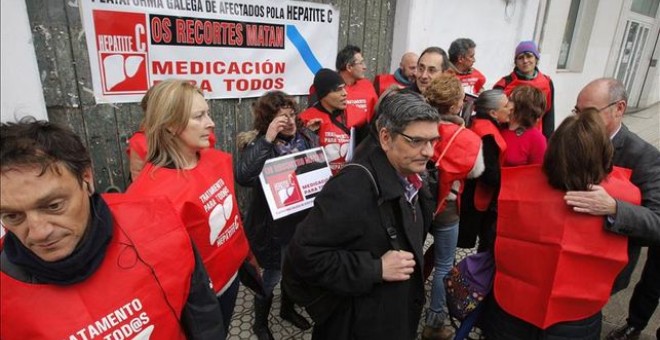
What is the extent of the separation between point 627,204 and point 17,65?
3.42m

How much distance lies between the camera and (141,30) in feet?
9.80

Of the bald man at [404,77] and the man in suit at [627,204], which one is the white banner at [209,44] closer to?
the bald man at [404,77]

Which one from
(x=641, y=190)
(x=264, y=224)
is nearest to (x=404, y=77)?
(x=264, y=224)

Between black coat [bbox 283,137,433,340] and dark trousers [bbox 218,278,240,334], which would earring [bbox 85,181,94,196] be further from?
dark trousers [bbox 218,278,240,334]

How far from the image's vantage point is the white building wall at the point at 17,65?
88.1 inches

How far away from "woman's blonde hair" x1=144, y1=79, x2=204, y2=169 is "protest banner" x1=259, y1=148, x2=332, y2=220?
711 millimetres

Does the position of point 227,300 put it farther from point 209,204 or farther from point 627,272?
point 627,272

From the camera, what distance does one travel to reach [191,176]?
6.27 ft

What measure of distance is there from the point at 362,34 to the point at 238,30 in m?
1.77

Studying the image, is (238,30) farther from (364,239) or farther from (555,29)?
(555,29)

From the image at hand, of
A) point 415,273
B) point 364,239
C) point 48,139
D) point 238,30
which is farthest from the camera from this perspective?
point 238,30

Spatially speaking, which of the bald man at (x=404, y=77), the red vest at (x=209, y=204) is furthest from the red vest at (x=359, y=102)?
the red vest at (x=209, y=204)

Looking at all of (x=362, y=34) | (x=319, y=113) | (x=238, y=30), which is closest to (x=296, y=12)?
→ (x=238, y=30)

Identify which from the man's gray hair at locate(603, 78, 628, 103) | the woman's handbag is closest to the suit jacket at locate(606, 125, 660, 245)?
the man's gray hair at locate(603, 78, 628, 103)
